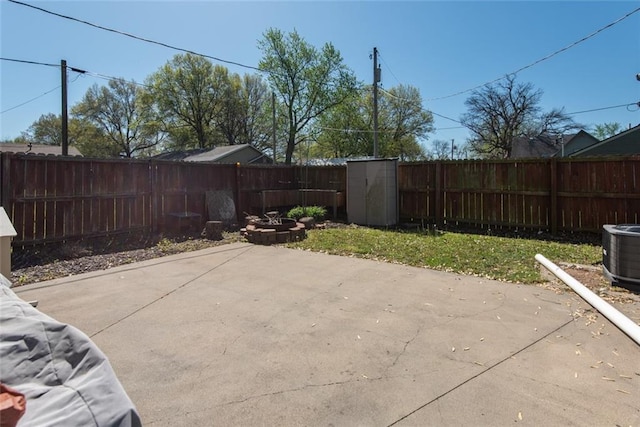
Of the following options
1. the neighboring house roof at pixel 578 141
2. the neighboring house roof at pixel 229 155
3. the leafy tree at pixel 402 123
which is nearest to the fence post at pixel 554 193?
the neighboring house roof at pixel 229 155

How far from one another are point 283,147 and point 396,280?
30.0m

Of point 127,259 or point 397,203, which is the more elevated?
point 397,203

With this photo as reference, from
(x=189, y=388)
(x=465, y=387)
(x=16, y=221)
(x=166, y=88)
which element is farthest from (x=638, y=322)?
(x=166, y=88)

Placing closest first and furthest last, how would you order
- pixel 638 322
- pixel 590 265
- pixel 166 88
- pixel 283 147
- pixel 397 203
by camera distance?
pixel 638 322 < pixel 590 265 < pixel 397 203 < pixel 166 88 < pixel 283 147

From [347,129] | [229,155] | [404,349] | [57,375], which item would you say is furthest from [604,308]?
[347,129]

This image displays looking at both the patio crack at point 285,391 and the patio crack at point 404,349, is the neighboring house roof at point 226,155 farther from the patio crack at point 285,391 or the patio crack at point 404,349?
the patio crack at point 285,391

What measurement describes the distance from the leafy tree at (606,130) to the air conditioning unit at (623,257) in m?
46.3

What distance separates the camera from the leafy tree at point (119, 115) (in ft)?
113

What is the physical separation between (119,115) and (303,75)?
789 inches

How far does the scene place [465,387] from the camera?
2.35 metres

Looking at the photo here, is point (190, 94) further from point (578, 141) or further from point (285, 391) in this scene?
point (285, 391)

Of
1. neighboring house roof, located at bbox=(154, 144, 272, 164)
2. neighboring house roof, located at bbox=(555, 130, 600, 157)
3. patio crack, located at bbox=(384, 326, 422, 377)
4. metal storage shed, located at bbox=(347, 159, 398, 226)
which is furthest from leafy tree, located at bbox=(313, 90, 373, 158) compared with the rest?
patio crack, located at bbox=(384, 326, 422, 377)

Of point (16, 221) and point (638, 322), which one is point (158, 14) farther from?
point (638, 322)

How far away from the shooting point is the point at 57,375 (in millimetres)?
1120
